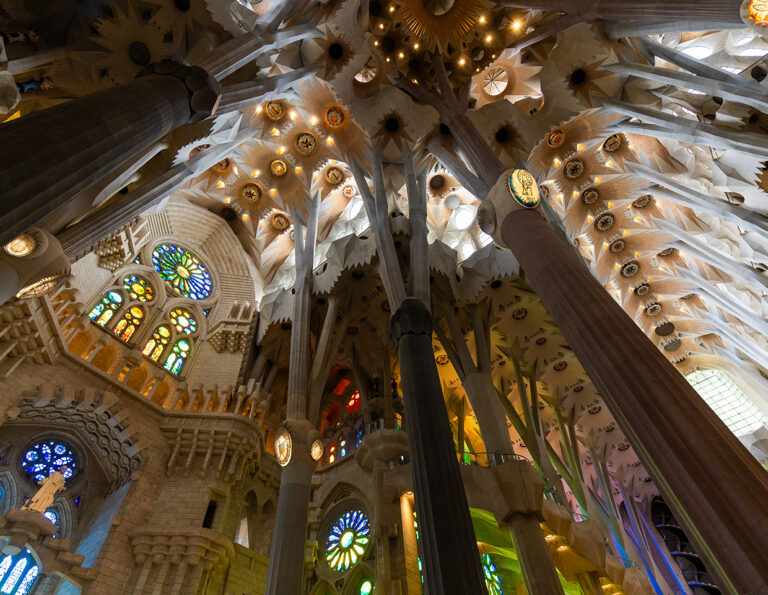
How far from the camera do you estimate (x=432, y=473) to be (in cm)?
688

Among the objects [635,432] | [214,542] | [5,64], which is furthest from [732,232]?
[5,64]

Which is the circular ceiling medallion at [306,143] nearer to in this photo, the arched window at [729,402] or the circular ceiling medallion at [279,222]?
the circular ceiling medallion at [279,222]

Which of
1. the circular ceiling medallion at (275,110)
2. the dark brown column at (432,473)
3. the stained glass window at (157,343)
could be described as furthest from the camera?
the circular ceiling medallion at (275,110)

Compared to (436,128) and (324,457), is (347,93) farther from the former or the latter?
(324,457)

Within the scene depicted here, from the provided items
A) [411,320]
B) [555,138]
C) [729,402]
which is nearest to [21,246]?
[411,320]

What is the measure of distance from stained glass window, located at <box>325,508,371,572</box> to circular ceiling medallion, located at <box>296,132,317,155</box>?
1069 centimetres

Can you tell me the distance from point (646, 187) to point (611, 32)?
18.3 feet

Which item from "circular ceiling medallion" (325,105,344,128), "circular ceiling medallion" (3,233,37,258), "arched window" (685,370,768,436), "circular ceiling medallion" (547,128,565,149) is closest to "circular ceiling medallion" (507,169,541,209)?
"circular ceiling medallion" (3,233,37,258)

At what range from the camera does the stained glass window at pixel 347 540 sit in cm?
1187

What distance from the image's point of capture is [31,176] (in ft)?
11.7

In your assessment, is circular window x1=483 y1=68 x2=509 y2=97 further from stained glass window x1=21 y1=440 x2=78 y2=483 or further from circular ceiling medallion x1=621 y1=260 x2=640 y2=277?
stained glass window x1=21 y1=440 x2=78 y2=483

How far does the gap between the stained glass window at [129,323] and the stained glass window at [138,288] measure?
389 mm

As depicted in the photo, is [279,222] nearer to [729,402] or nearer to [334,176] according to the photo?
[334,176]

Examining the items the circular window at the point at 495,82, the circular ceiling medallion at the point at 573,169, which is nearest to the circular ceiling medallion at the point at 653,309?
the circular ceiling medallion at the point at 573,169
